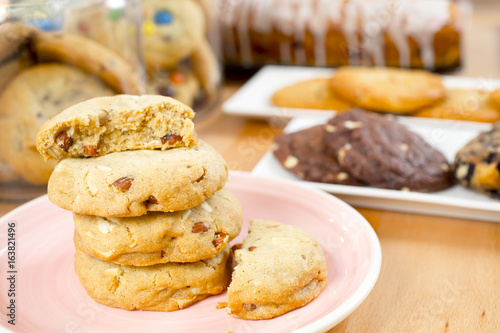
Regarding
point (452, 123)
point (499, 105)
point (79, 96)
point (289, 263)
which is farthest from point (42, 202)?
point (499, 105)

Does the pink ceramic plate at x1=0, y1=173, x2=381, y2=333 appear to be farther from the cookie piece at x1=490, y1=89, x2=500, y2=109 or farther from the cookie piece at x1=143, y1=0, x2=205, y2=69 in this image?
the cookie piece at x1=490, y1=89, x2=500, y2=109

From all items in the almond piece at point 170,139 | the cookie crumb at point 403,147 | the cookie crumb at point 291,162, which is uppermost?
the almond piece at point 170,139

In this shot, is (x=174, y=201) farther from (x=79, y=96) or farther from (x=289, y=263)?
(x=79, y=96)

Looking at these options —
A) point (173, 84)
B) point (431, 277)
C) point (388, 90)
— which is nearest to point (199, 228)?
point (431, 277)

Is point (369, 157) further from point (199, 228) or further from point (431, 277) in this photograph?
point (199, 228)

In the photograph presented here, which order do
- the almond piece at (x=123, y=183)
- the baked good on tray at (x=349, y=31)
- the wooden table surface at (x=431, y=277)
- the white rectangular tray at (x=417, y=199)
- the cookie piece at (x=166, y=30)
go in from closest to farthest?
the almond piece at (x=123, y=183) < the wooden table surface at (x=431, y=277) < the white rectangular tray at (x=417, y=199) < the cookie piece at (x=166, y=30) < the baked good on tray at (x=349, y=31)

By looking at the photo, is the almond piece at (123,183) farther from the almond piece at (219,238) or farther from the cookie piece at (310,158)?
the cookie piece at (310,158)

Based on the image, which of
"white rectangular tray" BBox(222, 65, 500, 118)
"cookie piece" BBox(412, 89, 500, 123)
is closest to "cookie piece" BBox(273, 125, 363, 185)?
"white rectangular tray" BBox(222, 65, 500, 118)

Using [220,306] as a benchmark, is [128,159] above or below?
above

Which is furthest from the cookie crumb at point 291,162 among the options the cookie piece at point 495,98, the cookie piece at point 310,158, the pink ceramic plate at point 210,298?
the cookie piece at point 495,98
